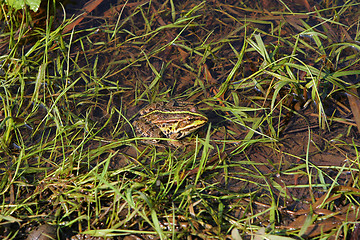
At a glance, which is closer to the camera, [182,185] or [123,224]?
[123,224]

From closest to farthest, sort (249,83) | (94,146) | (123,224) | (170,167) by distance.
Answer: (123,224)
(170,167)
(94,146)
(249,83)

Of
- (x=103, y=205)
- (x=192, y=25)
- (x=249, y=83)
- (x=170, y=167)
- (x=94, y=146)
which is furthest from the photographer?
(x=192, y=25)

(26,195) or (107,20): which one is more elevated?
(107,20)

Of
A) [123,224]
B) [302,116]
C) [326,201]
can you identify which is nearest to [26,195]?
[123,224]

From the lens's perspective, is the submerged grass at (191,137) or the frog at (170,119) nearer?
the submerged grass at (191,137)

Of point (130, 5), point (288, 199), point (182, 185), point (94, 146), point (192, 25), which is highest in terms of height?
point (130, 5)

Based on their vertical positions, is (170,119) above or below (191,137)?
above

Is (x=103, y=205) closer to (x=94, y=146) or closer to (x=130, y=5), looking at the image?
(x=94, y=146)

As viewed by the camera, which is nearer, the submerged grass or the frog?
the submerged grass
